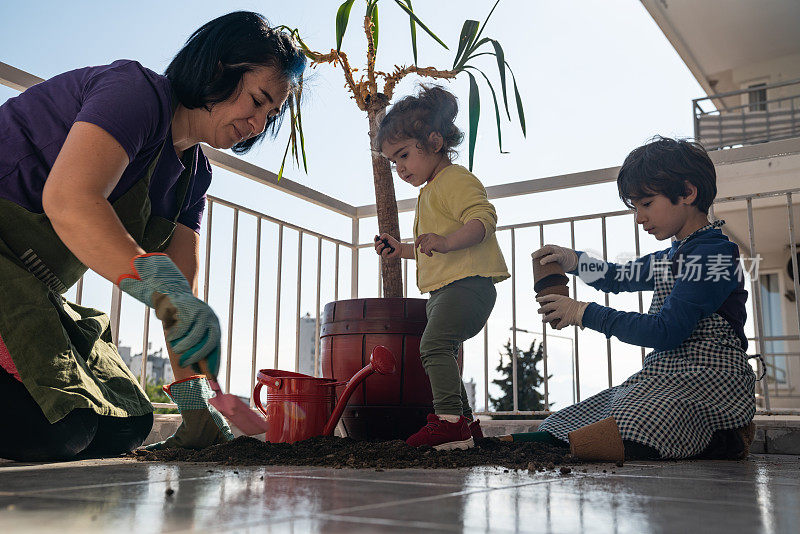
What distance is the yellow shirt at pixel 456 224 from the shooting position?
195cm

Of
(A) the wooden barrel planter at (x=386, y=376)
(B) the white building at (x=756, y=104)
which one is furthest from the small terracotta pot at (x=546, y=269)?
(B) the white building at (x=756, y=104)

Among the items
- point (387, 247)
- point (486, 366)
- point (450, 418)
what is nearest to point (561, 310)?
point (450, 418)

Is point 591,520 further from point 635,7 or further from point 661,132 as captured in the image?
point 635,7

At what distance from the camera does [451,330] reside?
6.02ft

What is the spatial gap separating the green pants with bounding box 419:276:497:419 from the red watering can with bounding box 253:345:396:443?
14cm

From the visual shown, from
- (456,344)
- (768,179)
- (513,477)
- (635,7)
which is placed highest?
(635,7)

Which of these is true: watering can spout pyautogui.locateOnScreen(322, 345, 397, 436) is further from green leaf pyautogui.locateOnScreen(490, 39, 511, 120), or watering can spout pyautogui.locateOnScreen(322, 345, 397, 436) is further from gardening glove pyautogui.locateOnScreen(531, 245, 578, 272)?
green leaf pyautogui.locateOnScreen(490, 39, 511, 120)

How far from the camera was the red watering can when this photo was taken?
1731 mm

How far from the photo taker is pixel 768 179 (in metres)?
7.46

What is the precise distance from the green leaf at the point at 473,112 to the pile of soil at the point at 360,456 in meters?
1.10

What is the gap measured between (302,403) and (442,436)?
0.40 m

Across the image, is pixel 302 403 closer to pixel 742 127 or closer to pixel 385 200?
pixel 385 200

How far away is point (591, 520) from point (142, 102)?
1148 millimetres

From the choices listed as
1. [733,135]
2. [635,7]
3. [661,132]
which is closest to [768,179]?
[733,135]
